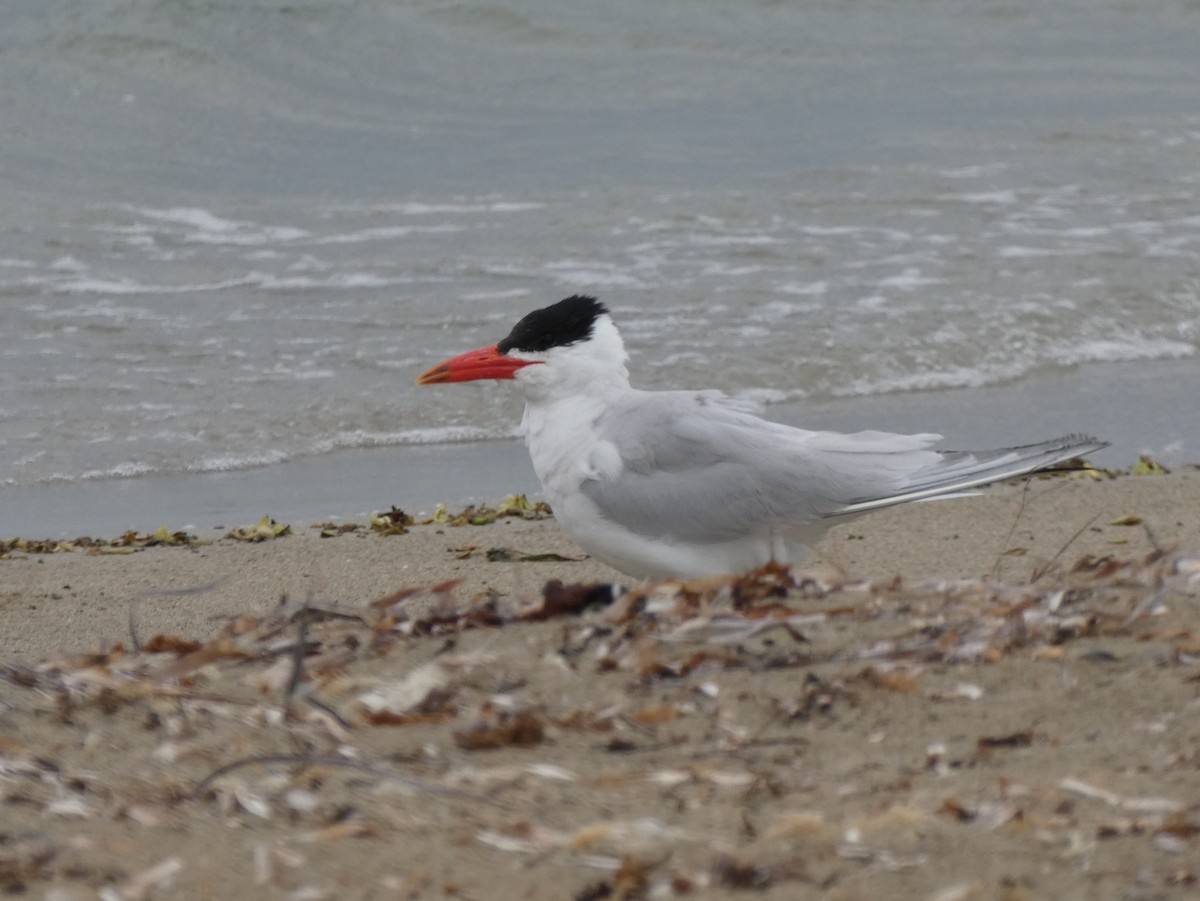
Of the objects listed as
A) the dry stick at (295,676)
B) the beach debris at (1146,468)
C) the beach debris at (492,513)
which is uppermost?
the dry stick at (295,676)

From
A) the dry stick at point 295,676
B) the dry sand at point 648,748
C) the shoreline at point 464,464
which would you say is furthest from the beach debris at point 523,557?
the dry stick at point 295,676

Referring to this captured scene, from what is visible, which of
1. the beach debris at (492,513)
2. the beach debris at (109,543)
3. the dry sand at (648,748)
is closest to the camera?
the dry sand at (648,748)

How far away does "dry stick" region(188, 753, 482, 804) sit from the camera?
2582mm

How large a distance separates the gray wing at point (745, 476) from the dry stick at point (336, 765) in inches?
74.3

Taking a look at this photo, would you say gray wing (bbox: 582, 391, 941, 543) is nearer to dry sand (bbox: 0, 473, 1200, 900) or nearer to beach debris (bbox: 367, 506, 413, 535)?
dry sand (bbox: 0, 473, 1200, 900)

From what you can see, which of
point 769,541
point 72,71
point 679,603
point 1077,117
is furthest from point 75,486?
point 1077,117

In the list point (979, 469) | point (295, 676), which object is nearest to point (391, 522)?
point (979, 469)

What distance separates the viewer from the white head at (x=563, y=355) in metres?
4.79

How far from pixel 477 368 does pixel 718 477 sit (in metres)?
0.91

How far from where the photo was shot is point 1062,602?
3586 mm

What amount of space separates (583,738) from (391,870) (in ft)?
2.05

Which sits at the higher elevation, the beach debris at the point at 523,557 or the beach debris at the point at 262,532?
the beach debris at the point at 262,532

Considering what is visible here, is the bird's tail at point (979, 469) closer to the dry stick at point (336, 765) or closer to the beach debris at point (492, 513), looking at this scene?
the dry stick at point (336, 765)

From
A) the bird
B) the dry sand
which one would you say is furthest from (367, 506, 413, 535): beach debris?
the dry sand
